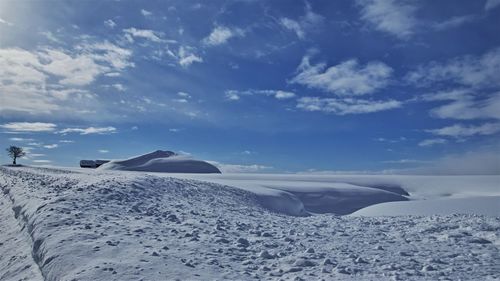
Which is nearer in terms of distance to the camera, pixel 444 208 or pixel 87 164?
pixel 444 208

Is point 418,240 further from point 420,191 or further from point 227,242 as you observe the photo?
point 420,191

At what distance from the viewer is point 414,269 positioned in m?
6.32

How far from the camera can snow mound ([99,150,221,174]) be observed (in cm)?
6122

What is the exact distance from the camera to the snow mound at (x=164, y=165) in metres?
61.2

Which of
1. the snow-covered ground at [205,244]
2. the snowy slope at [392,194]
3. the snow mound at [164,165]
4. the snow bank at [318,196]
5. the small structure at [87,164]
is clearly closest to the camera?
the snow-covered ground at [205,244]

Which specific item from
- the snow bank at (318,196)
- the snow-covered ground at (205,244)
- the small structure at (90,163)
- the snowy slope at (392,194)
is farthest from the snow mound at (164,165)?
the snow-covered ground at (205,244)

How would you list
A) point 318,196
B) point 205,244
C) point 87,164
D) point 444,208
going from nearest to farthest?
point 205,244 → point 444,208 → point 318,196 → point 87,164

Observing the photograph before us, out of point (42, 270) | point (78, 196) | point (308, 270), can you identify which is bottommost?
point (42, 270)

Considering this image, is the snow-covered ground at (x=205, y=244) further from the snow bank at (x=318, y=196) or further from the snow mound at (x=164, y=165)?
the snow mound at (x=164, y=165)

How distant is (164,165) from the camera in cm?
6244

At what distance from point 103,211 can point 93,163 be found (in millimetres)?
80316

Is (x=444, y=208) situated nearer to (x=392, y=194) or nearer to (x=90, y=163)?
(x=392, y=194)

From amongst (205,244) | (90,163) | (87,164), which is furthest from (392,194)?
(90,163)

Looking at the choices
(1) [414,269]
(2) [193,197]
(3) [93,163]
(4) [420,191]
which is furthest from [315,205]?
(3) [93,163]
